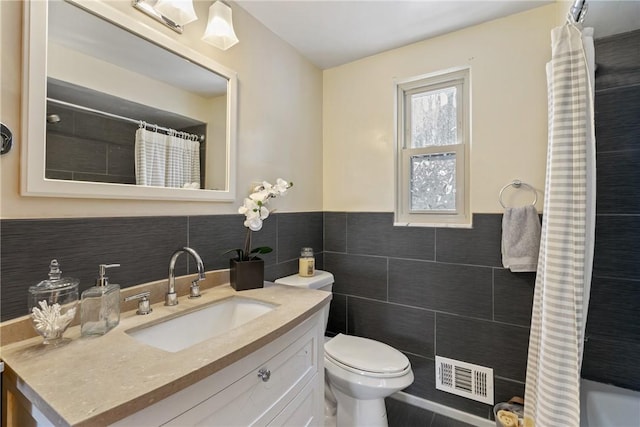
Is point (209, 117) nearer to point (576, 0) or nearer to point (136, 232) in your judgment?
point (136, 232)

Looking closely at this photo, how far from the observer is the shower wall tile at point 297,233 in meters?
1.80

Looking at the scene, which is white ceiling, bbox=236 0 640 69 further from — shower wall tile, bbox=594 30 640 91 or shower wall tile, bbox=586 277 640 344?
shower wall tile, bbox=586 277 640 344

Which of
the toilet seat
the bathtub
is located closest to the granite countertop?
the toilet seat

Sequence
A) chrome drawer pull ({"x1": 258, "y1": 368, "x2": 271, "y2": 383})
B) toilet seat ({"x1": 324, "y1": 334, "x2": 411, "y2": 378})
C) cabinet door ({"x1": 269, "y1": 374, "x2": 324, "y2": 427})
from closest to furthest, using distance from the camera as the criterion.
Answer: chrome drawer pull ({"x1": 258, "y1": 368, "x2": 271, "y2": 383}) → cabinet door ({"x1": 269, "y1": 374, "x2": 324, "y2": 427}) → toilet seat ({"x1": 324, "y1": 334, "x2": 411, "y2": 378})

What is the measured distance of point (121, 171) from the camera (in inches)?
40.4

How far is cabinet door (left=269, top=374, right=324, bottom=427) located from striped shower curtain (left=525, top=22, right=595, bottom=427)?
2.72ft

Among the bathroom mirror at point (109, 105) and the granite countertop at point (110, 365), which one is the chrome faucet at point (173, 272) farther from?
the bathroom mirror at point (109, 105)

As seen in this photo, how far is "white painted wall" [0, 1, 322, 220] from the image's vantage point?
79 centimetres

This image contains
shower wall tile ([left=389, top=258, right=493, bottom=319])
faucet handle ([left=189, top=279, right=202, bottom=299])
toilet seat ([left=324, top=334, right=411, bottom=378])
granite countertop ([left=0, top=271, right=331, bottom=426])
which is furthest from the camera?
shower wall tile ([left=389, top=258, right=493, bottom=319])

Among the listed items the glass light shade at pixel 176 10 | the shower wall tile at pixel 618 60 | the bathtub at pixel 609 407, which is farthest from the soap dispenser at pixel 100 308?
the shower wall tile at pixel 618 60

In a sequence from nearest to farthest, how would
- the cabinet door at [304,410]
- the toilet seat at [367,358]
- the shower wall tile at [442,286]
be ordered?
the cabinet door at [304,410] < the toilet seat at [367,358] < the shower wall tile at [442,286]

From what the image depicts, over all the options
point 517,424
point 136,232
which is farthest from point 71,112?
point 517,424

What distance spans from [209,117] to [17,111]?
0.66m

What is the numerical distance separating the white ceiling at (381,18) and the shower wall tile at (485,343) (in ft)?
5.02
